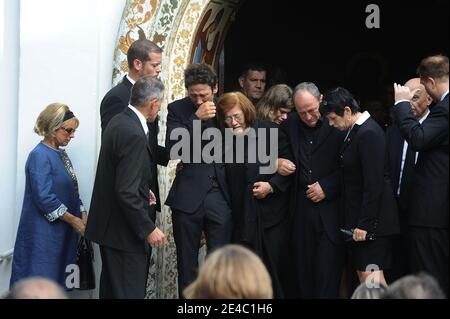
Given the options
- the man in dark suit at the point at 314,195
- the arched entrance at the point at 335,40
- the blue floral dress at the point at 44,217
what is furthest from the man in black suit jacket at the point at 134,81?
the arched entrance at the point at 335,40

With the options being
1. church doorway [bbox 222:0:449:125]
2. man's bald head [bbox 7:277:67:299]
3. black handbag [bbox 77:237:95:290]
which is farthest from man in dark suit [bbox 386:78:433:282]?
church doorway [bbox 222:0:449:125]

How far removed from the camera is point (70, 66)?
7.95 metres

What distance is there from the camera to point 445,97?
21.6 feet

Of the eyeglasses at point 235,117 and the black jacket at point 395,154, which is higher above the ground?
the eyeglasses at point 235,117

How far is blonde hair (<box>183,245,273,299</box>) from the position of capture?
4605 mm

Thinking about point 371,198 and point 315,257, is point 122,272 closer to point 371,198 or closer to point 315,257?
point 315,257

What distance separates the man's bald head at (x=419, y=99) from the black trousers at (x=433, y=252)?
3.07 ft

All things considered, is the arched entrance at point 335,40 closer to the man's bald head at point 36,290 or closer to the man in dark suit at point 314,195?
the man in dark suit at point 314,195

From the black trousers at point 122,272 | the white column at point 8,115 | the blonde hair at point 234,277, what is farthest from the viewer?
the white column at point 8,115

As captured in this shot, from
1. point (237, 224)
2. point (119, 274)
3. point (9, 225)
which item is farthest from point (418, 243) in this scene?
point (9, 225)

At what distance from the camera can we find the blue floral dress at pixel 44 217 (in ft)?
25.0

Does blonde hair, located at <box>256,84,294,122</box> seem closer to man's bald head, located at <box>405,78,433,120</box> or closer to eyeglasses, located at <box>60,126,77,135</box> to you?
man's bald head, located at <box>405,78,433,120</box>

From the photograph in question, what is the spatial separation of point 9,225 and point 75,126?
1.04m

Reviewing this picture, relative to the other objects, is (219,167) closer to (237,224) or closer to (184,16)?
(237,224)
